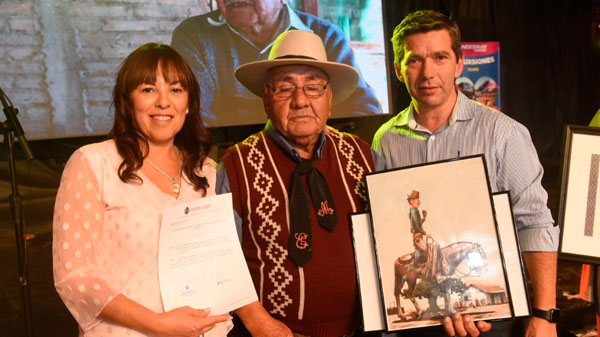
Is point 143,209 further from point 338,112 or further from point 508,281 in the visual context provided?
point 338,112

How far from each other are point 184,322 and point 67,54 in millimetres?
3005

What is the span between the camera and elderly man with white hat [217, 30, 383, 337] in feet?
6.11

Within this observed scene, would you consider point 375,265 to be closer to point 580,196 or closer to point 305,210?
point 305,210

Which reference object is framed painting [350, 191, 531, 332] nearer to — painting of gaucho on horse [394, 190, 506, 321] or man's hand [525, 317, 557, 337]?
painting of gaucho on horse [394, 190, 506, 321]

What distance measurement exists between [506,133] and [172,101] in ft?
4.16

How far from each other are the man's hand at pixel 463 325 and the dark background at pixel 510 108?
186cm

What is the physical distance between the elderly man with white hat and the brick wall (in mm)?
2343

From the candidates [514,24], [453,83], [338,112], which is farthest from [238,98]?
[514,24]

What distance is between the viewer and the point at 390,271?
178cm

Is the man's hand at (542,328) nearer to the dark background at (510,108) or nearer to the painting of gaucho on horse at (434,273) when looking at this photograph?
the painting of gaucho on horse at (434,273)

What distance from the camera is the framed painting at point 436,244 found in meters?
1.72

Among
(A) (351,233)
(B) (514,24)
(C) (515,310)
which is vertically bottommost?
(C) (515,310)

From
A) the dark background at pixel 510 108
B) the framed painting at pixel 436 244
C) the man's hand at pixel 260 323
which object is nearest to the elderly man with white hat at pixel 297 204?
the man's hand at pixel 260 323

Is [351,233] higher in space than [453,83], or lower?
lower
